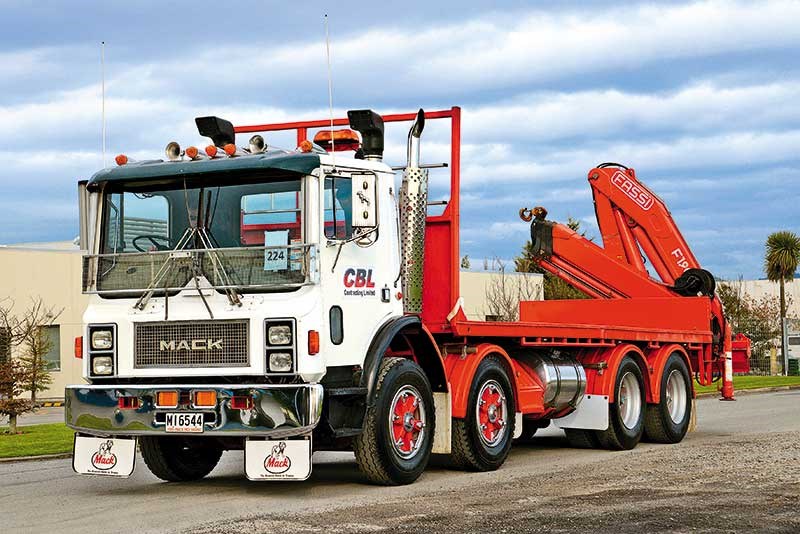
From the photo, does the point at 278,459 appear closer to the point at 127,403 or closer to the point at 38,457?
the point at 127,403

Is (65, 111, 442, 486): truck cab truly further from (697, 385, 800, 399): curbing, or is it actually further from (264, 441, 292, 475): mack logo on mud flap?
(697, 385, 800, 399): curbing

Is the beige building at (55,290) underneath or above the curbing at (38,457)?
above

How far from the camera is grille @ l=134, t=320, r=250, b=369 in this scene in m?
10.4

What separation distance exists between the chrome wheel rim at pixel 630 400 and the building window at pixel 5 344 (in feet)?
60.5

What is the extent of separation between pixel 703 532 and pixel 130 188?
5810 millimetres

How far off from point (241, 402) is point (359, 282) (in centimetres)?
156

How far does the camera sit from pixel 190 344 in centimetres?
1057

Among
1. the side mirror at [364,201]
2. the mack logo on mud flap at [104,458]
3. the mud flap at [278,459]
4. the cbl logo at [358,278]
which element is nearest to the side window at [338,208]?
the side mirror at [364,201]

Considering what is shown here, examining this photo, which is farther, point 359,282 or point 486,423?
point 486,423

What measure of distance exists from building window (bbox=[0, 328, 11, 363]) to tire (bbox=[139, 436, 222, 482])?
60.6ft

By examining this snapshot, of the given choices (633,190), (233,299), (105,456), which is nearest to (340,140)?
(233,299)

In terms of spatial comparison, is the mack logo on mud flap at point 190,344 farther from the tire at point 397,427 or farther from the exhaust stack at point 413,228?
the exhaust stack at point 413,228

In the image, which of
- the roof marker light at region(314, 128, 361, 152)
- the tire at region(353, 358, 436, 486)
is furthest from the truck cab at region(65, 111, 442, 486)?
the roof marker light at region(314, 128, 361, 152)

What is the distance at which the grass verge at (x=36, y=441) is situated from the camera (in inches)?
655
